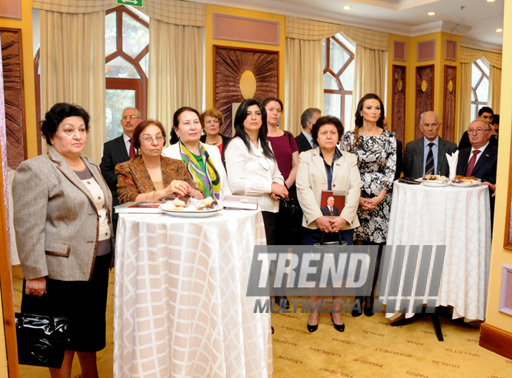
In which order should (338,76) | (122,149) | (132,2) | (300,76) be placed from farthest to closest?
(338,76)
(300,76)
(132,2)
(122,149)

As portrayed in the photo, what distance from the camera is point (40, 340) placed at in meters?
1.96

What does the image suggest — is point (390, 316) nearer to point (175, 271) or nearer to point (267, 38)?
point (175, 271)

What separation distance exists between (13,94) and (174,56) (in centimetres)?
212

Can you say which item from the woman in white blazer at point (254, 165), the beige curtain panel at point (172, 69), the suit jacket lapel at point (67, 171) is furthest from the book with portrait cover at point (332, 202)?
the beige curtain panel at point (172, 69)

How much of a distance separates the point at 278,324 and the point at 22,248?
2083 mm

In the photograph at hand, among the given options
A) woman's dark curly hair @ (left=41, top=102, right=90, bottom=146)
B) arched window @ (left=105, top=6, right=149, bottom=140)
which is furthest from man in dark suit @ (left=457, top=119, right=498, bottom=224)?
arched window @ (left=105, top=6, right=149, bottom=140)

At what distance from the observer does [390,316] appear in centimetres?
371

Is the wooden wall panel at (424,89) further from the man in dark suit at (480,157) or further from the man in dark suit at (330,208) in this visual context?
the man in dark suit at (330,208)

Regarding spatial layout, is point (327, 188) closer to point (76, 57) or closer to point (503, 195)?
point (503, 195)

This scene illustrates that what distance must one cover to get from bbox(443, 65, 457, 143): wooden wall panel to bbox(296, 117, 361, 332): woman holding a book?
605cm

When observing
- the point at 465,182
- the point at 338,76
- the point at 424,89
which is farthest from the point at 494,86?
the point at 465,182

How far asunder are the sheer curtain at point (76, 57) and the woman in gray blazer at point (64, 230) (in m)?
3.74

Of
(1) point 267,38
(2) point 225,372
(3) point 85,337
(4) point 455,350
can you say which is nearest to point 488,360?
(4) point 455,350

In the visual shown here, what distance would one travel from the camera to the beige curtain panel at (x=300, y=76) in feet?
25.0
